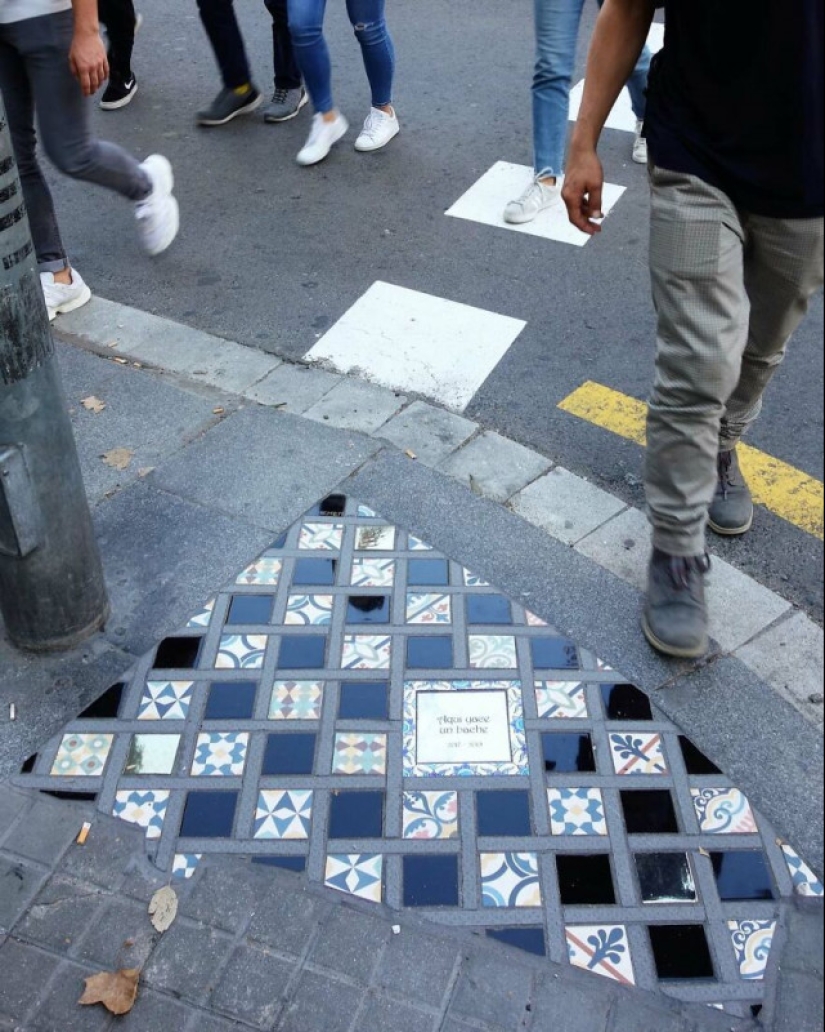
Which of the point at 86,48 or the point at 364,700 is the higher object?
the point at 86,48

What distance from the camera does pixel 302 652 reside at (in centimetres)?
291

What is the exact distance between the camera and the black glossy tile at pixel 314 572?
10.3 feet

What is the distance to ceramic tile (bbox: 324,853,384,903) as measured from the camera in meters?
2.34

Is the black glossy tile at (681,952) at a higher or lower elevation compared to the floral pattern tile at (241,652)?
higher

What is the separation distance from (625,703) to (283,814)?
0.88 meters

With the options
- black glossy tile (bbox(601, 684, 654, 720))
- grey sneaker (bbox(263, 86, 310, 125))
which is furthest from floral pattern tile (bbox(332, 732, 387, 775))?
grey sneaker (bbox(263, 86, 310, 125))

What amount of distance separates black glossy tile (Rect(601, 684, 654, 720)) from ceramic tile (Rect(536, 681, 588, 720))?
0.06 meters

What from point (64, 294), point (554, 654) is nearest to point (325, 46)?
point (64, 294)

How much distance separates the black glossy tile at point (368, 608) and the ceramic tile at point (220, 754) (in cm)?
48

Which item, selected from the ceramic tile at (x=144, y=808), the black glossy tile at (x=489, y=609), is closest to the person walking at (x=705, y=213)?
the black glossy tile at (x=489, y=609)

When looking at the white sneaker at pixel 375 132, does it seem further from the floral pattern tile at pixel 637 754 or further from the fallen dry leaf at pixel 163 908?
the fallen dry leaf at pixel 163 908

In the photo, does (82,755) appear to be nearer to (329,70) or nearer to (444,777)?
(444,777)

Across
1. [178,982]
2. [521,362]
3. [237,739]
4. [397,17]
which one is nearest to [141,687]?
[237,739]

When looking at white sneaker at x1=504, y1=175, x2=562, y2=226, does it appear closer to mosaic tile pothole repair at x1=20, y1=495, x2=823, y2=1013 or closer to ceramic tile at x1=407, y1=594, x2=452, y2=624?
mosaic tile pothole repair at x1=20, y1=495, x2=823, y2=1013
